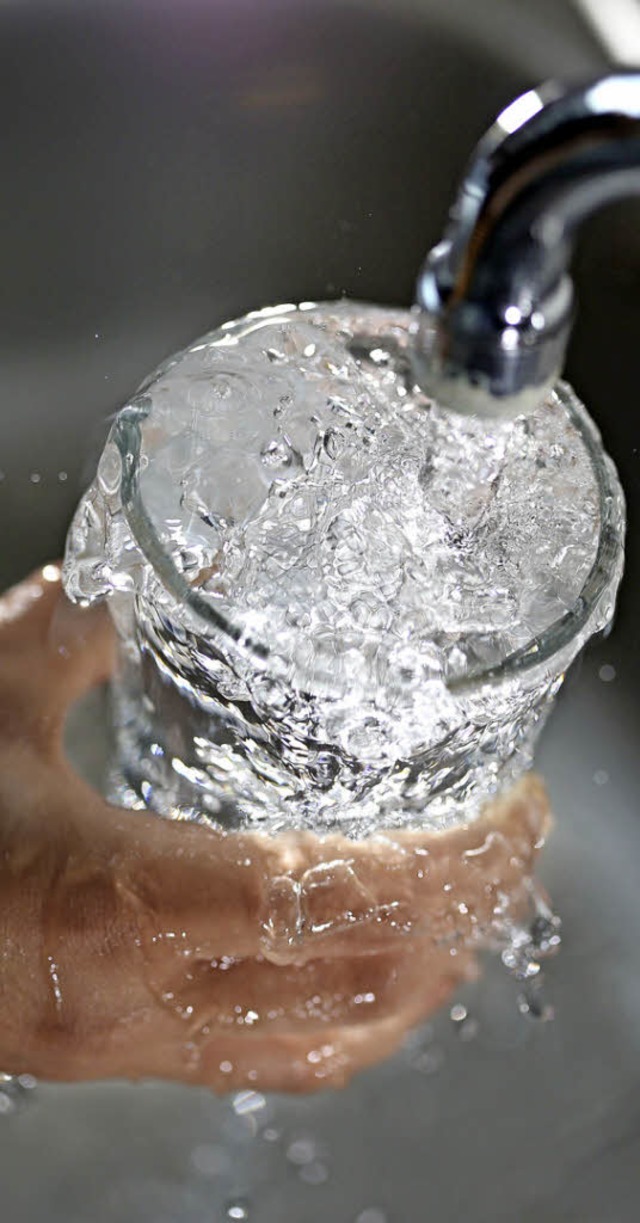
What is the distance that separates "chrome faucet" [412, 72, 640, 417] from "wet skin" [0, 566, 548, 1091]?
1.09ft

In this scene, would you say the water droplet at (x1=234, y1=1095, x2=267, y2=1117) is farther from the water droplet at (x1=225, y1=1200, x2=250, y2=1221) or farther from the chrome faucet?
the chrome faucet

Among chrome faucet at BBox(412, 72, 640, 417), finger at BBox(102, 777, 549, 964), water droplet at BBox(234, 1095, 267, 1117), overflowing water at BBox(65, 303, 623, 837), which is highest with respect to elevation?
chrome faucet at BBox(412, 72, 640, 417)

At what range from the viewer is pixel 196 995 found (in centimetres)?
64

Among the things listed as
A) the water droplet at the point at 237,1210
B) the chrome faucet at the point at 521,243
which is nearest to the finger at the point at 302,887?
the water droplet at the point at 237,1210

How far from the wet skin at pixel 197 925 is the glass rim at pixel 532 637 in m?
0.16

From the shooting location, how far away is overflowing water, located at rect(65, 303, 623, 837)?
510mm

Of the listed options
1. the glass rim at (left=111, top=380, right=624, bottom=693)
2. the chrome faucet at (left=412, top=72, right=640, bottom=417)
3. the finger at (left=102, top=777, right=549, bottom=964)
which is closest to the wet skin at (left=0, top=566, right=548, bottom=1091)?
the finger at (left=102, top=777, right=549, bottom=964)

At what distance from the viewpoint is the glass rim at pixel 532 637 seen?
499mm

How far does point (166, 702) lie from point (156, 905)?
9 centimetres

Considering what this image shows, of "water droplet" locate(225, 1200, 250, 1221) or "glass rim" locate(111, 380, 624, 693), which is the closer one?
"glass rim" locate(111, 380, 624, 693)

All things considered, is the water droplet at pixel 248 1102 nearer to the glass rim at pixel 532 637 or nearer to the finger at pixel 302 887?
the finger at pixel 302 887

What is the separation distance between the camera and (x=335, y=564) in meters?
0.54

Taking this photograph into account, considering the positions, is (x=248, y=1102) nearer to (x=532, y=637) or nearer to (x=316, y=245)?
(x=532, y=637)

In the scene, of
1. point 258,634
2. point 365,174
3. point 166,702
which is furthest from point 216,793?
point 365,174
